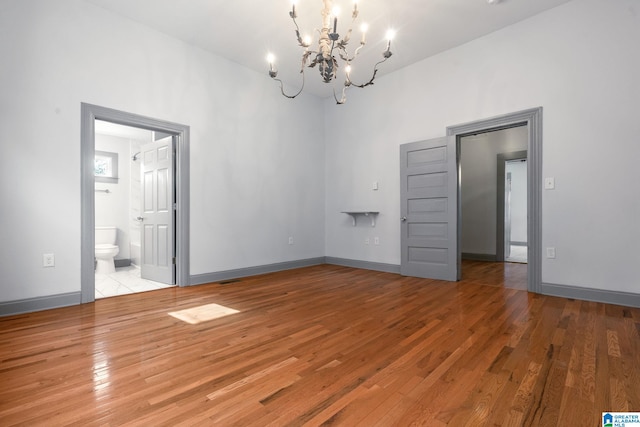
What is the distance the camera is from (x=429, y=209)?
4.56 m

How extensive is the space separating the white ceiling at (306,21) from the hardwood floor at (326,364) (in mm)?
3245

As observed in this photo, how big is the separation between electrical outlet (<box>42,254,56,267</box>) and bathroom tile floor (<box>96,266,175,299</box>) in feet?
2.24

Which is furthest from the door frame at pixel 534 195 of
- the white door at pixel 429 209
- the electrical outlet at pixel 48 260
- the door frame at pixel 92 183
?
the electrical outlet at pixel 48 260

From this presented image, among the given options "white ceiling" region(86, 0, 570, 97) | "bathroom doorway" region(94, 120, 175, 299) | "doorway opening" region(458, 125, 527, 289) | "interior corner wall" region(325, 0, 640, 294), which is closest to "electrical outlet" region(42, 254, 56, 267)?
"bathroom doorway" region(94, 120, 175, 299)

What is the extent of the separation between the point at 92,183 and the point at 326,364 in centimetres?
317

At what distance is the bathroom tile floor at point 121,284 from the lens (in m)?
3.87

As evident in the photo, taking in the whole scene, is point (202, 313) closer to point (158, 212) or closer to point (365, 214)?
point (158, 212)

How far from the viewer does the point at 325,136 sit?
6.12 m

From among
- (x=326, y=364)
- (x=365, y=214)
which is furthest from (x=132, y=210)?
(x=326, y=364)

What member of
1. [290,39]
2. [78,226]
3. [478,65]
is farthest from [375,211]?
[78,226]

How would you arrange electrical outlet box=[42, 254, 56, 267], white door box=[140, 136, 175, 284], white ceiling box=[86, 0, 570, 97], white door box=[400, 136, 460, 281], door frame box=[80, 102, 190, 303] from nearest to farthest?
electrical outlet box=[42, 254, 56, 267], door frame box=[80, 102, 190, 303], white ceiling box=[86, 0, 570, 97], white door box=[140, 136, 175, 284], white door box=[400, 136, 460, 281]

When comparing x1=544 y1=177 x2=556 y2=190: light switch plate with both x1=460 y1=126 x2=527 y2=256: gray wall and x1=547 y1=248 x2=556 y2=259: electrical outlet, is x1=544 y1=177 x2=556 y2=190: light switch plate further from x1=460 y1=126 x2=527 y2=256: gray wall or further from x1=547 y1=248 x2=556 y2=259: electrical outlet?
x1=460 y1=126 x2=527 y2=256: gray wall

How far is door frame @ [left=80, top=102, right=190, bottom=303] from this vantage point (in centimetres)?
327

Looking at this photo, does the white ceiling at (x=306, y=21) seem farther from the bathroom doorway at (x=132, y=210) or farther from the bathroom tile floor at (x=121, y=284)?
the bathroom tile floor at (x=121, y=284)
